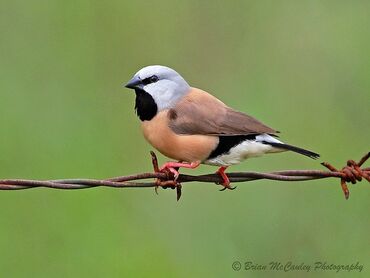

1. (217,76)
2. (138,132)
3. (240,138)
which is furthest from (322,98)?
(240,138)

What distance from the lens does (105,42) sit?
11.7 m

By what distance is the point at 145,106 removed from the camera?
7.77 metres

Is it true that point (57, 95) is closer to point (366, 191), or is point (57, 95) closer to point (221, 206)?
point (221, 206)

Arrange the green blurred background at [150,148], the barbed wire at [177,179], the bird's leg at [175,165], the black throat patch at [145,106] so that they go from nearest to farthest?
the barbed wire at [177,179], the bird's leg at [175,165], the black throat patch at [145,106], the green blurred background at [150,148]

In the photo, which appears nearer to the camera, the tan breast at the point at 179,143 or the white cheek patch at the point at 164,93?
the tan breast at the point at 179,143

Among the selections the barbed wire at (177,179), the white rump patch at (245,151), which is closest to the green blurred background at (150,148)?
the white rump patch at (245,151)

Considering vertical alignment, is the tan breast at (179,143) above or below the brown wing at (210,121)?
below

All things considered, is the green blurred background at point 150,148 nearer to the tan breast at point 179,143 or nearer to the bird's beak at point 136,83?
the tan breast at point 179,143

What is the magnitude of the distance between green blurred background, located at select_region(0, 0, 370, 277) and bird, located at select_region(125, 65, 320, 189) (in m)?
1.79

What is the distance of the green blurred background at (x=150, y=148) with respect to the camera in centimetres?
944

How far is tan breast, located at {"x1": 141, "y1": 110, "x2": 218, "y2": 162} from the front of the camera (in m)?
7.55

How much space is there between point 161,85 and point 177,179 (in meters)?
0.74

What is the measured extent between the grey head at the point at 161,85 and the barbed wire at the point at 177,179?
0.61 meters

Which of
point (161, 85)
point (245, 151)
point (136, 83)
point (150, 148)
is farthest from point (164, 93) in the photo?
point (150, 148)
